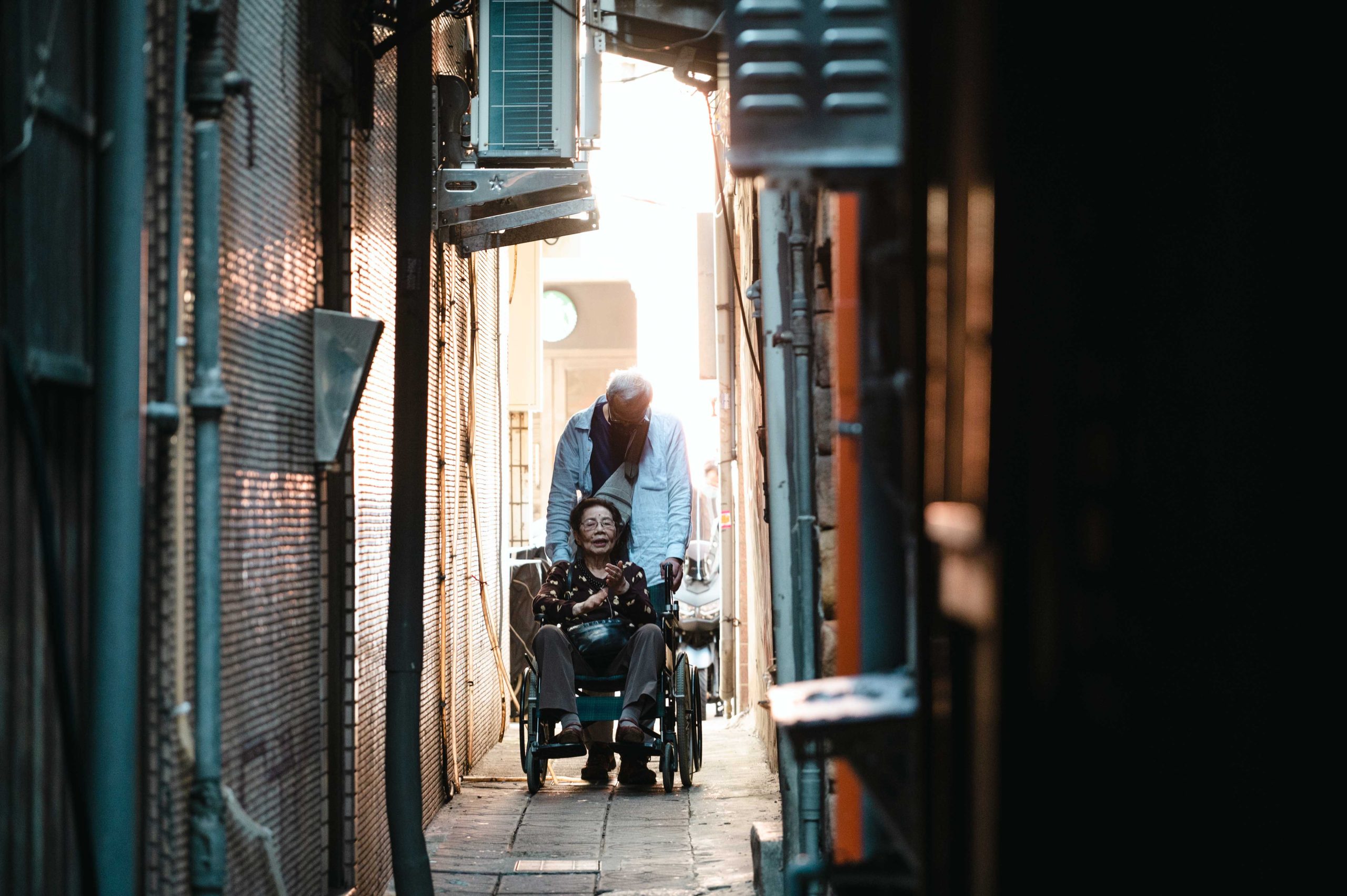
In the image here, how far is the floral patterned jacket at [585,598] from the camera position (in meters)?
7.47

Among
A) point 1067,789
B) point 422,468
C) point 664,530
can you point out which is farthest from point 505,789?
point 1067,789

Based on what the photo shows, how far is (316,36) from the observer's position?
4.52m

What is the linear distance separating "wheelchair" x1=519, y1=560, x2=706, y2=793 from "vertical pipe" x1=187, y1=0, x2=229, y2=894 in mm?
3938

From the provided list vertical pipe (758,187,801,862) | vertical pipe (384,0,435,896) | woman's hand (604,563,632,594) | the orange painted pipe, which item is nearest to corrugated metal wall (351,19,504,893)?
vertical pipe (384,0,435,896)

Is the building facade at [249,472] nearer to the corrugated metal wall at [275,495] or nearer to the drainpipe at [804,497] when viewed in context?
the corrugated metal wall at [275,495]

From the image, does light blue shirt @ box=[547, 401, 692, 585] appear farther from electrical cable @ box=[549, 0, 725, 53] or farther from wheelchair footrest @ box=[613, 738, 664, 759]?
electrical cable @ box=[549, 0, 725, 53]

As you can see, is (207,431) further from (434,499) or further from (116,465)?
(434,499)

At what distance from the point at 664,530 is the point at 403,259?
3.23 metres

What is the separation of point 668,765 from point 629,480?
163 centimetres

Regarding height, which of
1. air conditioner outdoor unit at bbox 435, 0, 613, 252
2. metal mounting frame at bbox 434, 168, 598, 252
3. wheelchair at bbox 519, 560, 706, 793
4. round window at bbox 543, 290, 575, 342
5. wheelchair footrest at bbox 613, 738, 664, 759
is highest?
round window at bbox 543, 290, 575, 342

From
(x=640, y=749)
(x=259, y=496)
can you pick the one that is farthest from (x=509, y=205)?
(x=259, y=496)

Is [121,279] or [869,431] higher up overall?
[121,279]

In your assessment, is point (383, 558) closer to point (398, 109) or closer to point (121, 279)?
point (398, 109)

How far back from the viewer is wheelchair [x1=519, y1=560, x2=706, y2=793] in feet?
23.6
